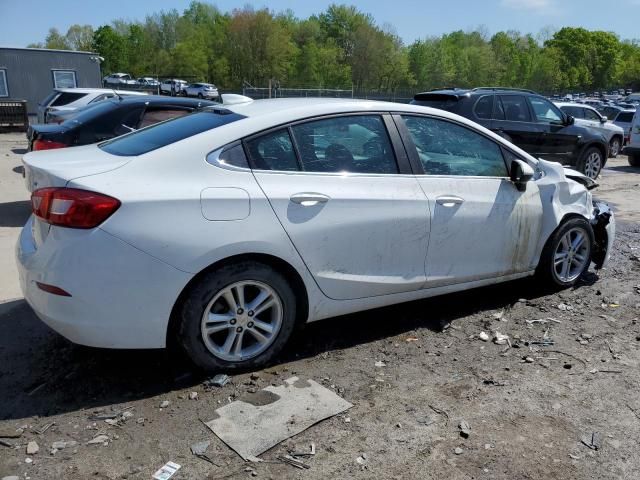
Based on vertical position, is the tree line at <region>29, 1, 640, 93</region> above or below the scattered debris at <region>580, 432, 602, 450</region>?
above

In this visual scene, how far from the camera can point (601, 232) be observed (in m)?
5.16

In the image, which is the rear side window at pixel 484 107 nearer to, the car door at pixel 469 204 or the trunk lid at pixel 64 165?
the car door at pixel 469 204

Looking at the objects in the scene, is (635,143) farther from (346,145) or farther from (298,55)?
(298,55)

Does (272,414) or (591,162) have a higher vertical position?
(591,162)

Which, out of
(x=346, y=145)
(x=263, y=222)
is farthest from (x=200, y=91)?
(x=263, y=222)

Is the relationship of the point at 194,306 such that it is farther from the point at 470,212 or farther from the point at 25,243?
the point at 470,212

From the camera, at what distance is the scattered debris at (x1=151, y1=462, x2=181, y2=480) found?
255 centimetres

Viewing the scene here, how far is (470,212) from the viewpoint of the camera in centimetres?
407

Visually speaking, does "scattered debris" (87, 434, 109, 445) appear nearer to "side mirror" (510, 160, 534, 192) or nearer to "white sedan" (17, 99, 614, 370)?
"white sedan" (17, 99, 614, 370)

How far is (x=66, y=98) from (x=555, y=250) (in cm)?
1432

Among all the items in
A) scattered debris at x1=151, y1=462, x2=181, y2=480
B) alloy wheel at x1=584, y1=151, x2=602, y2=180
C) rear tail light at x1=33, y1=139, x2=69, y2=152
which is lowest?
scattered debris at x1=151, y1=462, x2=181, y2=480

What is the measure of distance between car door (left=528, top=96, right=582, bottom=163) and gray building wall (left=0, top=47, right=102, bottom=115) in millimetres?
23789

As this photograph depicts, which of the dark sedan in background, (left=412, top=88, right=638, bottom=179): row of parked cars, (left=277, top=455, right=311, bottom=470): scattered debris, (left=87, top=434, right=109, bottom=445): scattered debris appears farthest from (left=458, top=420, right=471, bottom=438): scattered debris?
(left=412, top=88, right=638, bottom=179): row of parked cars

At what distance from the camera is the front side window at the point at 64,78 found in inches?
1098
